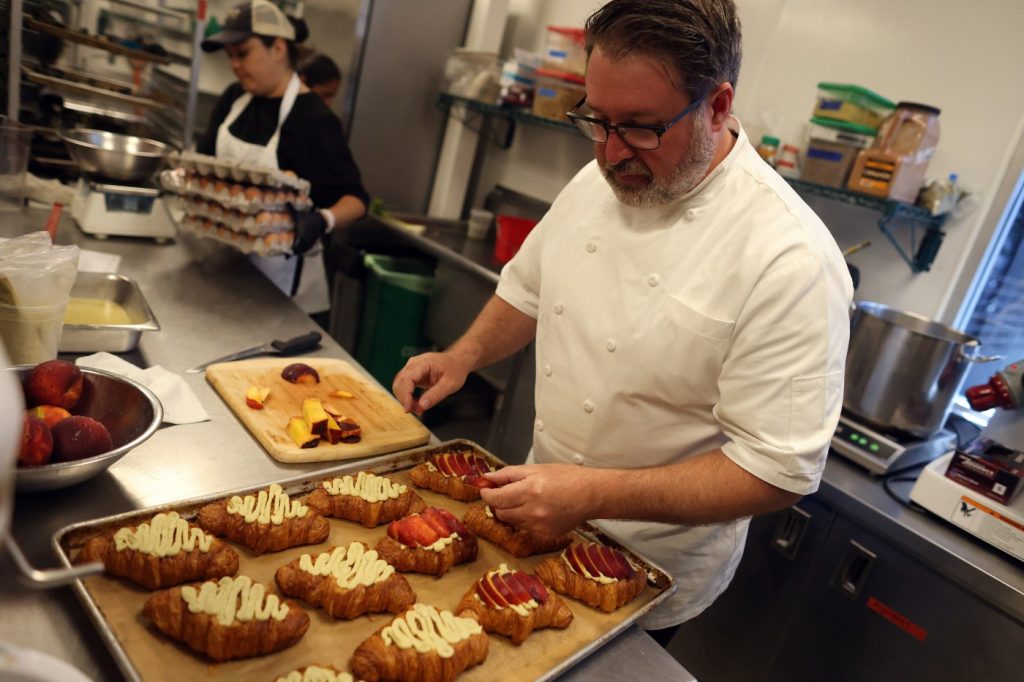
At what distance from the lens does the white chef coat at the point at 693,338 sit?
1288mm

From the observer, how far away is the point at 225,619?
37.8 inches

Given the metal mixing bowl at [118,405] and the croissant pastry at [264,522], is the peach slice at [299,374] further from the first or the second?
the croissant pastry at [264,522]

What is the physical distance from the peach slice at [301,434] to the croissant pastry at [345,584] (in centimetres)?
40

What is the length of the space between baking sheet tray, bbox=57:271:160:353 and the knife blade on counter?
18 cm

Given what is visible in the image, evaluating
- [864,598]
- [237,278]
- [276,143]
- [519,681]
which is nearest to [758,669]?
[864,598]

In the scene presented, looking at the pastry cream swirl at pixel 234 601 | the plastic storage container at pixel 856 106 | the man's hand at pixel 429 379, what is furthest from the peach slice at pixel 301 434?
the plastic storage container at pixel 856 106

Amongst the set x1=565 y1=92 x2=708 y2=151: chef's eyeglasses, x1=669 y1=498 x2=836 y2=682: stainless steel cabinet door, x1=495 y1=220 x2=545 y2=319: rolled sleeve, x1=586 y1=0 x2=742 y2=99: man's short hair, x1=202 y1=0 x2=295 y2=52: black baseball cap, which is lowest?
x1=669 y1=498 x2=836 y2=682: stainless steel cabinet door

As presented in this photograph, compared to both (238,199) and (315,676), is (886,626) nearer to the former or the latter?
(315,676)

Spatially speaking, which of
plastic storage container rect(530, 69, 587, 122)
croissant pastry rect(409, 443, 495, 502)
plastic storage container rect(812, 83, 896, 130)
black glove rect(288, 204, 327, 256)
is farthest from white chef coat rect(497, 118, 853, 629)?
plastic storage container rect(530, 69, 587, 122)

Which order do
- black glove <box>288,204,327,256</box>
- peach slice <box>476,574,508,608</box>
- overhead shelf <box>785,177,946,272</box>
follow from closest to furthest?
peach slice <box>476,574,508,608</box> < overhead shelf <box>785,177,946,272</box> < black glove <box>288,204,327,256</box>

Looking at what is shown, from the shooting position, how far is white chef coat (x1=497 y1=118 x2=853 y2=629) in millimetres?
1288

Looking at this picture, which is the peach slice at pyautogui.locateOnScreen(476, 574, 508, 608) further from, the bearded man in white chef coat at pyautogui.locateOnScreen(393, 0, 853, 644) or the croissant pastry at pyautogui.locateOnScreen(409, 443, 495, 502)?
the croissant pastry at pyautogui.locateOnScreen(409, 443, 495, 502)

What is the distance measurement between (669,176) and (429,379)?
2.41 feet

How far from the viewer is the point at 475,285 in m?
3.49
